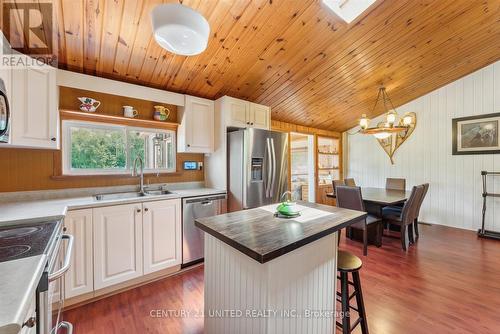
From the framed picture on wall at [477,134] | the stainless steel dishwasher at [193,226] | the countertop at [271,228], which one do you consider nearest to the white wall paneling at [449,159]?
the framed picture on wall at [477,134]

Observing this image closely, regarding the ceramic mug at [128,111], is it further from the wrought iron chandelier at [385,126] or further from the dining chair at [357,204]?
the wrought iron chandelier at [385,126]

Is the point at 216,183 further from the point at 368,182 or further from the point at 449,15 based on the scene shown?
the point at 368,182

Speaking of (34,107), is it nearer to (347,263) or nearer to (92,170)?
(92,170)

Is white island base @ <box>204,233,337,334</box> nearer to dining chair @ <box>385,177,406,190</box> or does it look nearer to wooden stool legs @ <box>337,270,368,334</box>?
wooden stool legs @ <box>337,270,368,334</box>

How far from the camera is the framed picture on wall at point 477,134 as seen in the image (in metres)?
3.73

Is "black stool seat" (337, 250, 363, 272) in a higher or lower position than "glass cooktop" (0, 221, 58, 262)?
lower

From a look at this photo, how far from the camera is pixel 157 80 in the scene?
8.70 feet

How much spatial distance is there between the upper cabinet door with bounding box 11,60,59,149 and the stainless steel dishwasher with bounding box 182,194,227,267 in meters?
1.40

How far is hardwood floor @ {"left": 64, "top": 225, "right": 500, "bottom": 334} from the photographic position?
1685mm

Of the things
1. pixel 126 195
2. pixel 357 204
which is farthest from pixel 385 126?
pixel 126 195

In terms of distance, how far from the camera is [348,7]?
214 cm

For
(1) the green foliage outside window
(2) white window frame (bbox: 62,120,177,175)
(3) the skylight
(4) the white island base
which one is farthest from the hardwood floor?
(3) the skylight

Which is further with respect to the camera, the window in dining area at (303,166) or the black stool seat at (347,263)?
the window in dining area at (303,166)

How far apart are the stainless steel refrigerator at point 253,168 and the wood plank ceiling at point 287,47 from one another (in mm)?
757
